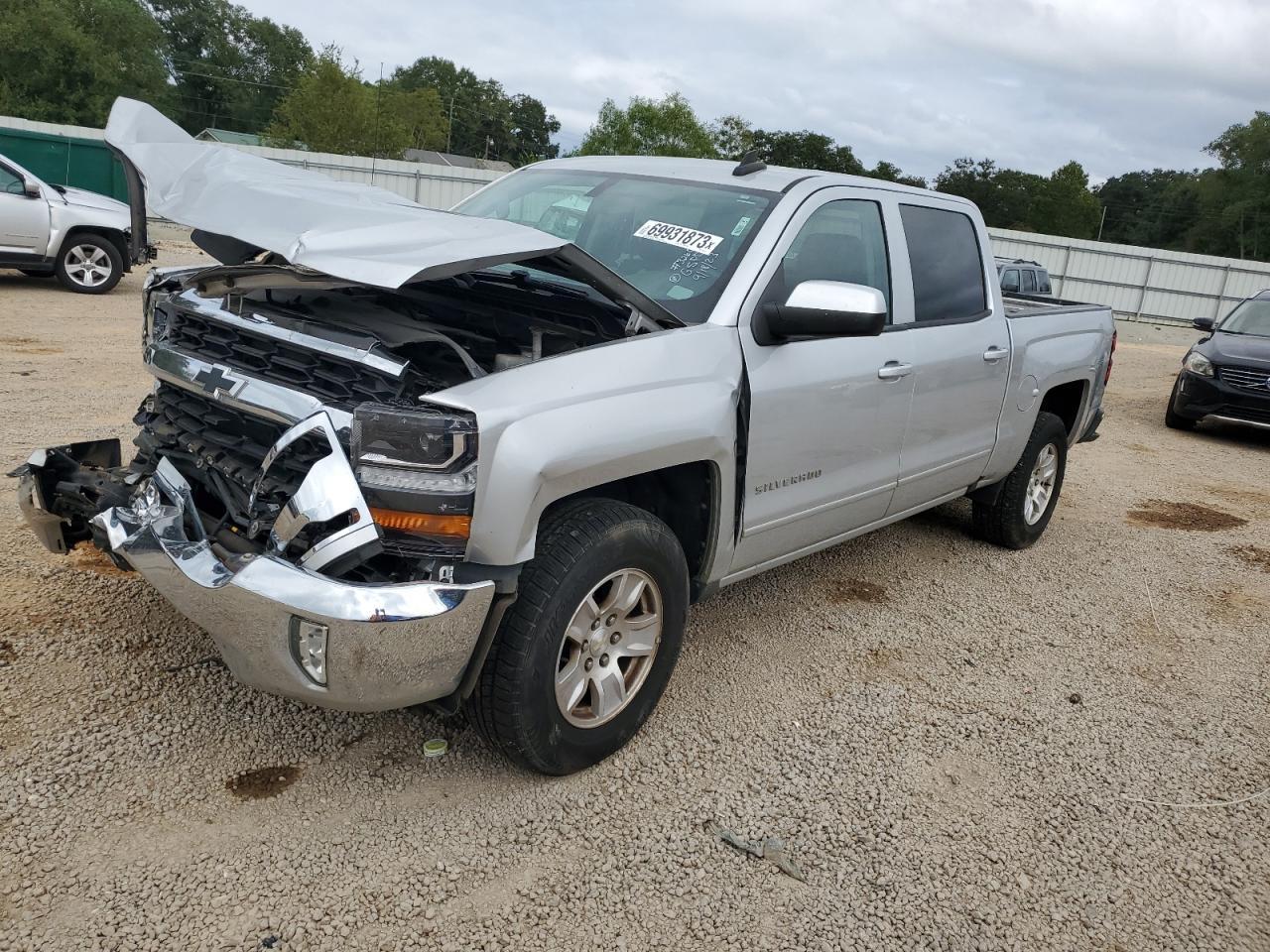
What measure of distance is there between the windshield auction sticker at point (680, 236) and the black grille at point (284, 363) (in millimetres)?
1273

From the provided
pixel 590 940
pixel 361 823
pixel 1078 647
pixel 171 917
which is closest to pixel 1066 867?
pixel 590 940

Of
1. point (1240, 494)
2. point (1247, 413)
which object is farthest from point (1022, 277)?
point (1240, 494)

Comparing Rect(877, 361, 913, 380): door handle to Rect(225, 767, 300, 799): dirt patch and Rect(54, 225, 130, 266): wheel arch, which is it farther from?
Rect(54, 225, 130, 266): wheel arch

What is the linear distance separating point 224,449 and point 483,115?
86.1 metres

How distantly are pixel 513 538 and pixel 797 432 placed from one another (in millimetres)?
1309

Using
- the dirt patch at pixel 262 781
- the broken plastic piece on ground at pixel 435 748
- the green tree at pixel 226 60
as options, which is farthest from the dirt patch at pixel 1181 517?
the green tree at pixel 226 60

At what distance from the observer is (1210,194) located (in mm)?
59938

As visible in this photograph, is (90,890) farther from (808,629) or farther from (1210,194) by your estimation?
(1210,194)

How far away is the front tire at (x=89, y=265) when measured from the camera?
11.4 metres

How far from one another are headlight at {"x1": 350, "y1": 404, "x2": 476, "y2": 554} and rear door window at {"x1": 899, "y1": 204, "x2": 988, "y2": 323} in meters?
2.46

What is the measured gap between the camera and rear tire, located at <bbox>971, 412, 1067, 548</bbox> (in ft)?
17.4

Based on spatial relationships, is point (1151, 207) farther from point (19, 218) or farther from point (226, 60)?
point (19, 218)

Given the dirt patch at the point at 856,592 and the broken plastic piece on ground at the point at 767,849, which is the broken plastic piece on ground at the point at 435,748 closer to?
the broken plastic piece on ground at the point at 767,849

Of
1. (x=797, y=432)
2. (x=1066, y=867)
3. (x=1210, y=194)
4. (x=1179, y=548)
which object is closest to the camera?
(x=1066, y=867)
